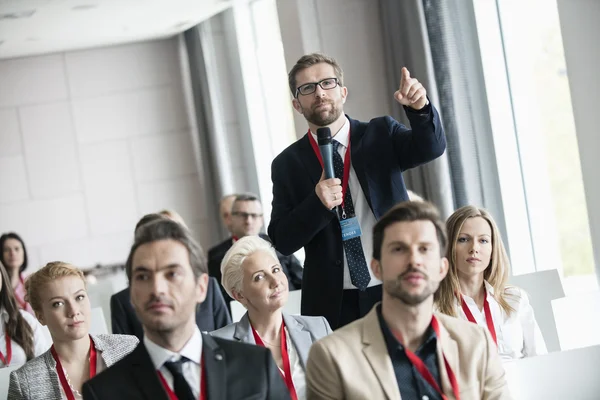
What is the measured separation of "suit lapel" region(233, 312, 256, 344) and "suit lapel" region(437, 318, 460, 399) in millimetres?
1065

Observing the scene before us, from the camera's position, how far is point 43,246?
1105cm

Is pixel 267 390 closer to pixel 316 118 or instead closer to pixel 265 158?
pixel 316 118

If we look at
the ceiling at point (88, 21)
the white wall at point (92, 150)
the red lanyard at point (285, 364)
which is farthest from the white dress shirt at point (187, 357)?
the white wall at point (92, 150)

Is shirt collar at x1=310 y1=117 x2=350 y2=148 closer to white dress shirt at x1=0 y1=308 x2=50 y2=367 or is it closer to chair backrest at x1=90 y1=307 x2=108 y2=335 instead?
chair backrest at x1=90 y1=307 x2=108 y2=335

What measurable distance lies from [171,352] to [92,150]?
9.09 meters

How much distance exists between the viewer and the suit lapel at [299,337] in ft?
11.3

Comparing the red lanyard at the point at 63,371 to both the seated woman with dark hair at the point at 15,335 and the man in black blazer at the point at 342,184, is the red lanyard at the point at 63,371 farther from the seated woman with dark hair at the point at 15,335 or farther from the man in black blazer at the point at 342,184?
the seated woman with dark hair at the point at 15,335

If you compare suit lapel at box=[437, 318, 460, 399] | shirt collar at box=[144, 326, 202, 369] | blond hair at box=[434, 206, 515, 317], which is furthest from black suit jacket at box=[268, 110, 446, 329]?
shirt collar at box=[144, 326, 202, 369]

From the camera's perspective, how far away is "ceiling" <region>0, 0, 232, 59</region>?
8188 millimetres

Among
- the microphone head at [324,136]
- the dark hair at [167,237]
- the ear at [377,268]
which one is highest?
the microphone head at [324,136]

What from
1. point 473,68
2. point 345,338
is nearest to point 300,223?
point 345,338

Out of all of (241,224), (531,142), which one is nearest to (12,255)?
(241,224)

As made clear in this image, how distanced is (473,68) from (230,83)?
4598mm

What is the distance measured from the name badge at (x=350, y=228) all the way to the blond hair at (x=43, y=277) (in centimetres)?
117
